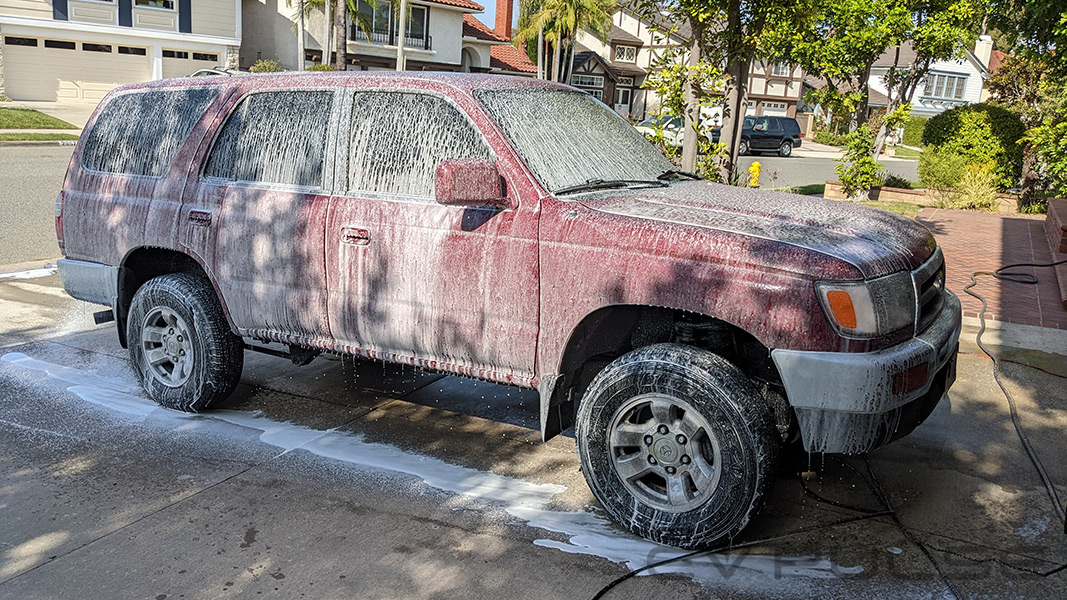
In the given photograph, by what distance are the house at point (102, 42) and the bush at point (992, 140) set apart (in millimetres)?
30881

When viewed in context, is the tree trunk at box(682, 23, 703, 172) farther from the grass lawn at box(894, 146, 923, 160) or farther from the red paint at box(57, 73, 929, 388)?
the grass lawn at box(894, 146, 923, 160)

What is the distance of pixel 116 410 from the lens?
543 cm

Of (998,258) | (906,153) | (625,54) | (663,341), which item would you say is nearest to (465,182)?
(663,341)

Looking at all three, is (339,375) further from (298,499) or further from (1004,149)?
(1004,149)

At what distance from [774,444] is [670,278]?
783 mm

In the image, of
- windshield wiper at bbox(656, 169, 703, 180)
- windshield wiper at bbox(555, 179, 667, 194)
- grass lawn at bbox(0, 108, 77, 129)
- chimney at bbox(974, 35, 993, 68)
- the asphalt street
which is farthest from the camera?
chimney at bbox(974, 35, 993, 68)

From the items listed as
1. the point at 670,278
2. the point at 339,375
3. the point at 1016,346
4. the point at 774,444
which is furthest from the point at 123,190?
the point at 1016,346

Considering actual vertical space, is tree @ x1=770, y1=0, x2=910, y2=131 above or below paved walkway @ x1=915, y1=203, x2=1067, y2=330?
above

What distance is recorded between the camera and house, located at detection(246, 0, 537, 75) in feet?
137

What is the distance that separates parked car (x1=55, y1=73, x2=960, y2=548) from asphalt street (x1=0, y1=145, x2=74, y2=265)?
178 inches

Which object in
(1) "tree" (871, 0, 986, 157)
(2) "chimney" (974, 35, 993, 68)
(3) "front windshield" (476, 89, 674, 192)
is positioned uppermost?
(2) "chimney" (974, 35, 993, 68)

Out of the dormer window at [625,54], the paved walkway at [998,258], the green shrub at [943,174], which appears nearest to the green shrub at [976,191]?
the green shrub at [943,174]

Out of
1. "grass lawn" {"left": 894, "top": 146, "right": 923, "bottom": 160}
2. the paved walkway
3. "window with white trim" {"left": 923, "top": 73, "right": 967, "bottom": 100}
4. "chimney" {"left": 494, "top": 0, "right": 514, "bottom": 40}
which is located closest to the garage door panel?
"chimney" {"left": 494, "top": 0, "right": 514, "bottom": 40}

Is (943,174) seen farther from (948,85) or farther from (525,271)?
(948,85)
